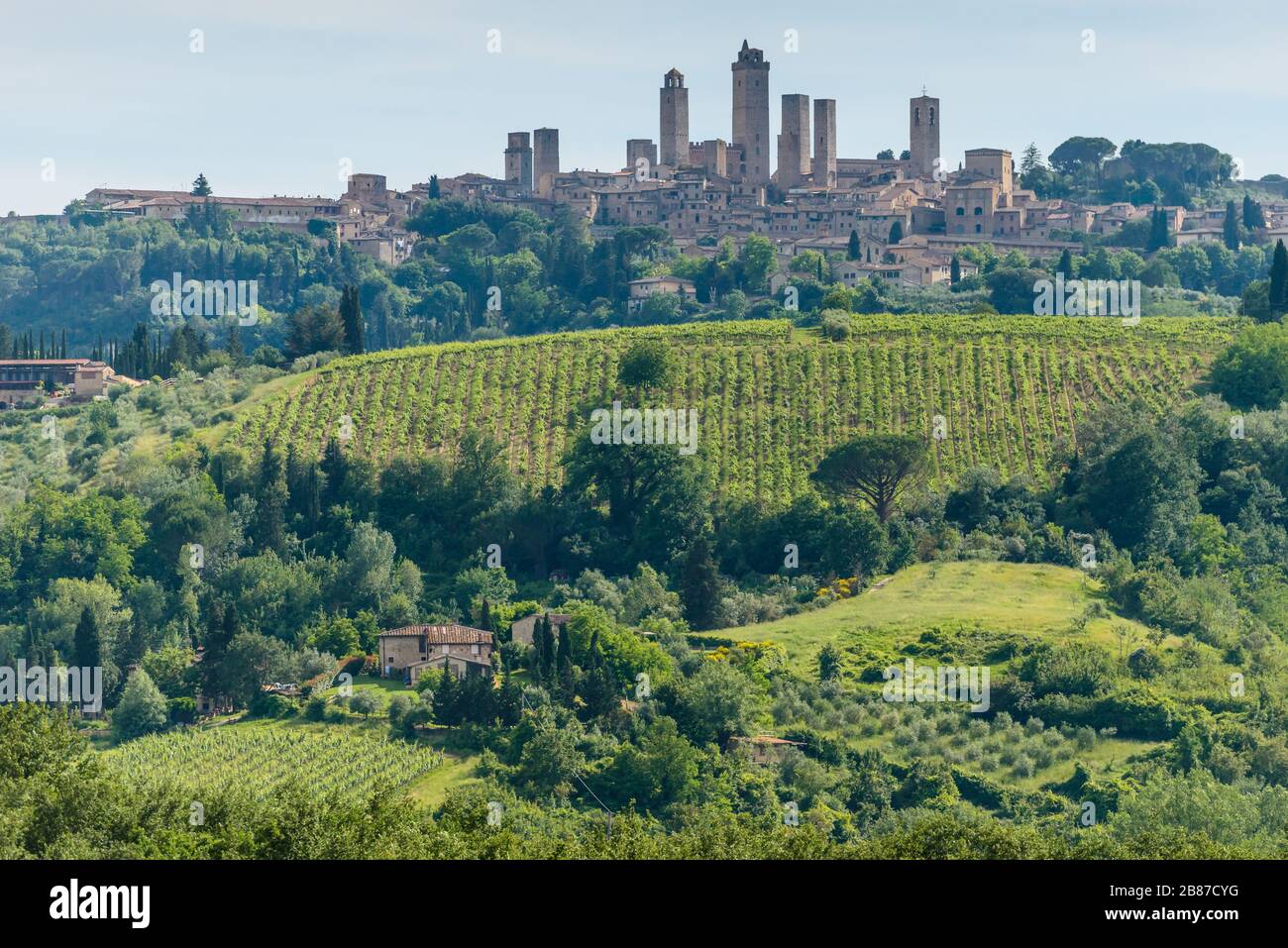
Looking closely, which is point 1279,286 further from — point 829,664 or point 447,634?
point 447,634

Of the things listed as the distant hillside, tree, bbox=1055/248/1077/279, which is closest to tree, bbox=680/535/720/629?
the distant hillside

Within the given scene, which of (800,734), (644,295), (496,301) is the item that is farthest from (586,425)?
(496,301)

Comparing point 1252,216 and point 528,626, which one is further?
point 1252,216

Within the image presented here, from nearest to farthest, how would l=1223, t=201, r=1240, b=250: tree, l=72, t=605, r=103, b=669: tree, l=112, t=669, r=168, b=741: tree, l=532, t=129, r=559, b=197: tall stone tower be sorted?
l=112, t=669, r=168, b=741: tree
l=72, t=605, r=103, b=669: tree
l=1223, t=201, r=1240, b=250: tree
l=532, t=129, r=559, b=197: tall stone tower

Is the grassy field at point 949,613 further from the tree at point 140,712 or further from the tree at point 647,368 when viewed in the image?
the tree at point 647,368

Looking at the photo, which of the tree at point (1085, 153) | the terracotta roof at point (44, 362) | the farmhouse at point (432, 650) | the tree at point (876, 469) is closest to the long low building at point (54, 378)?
the terracotta roof at point (44, 362)

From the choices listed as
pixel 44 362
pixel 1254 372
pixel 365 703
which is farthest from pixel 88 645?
pixel 1254 372

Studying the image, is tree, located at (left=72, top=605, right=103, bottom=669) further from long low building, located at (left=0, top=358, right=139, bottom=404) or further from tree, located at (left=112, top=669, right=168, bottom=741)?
long low building, located at (left=0, top=358, right=139, bottom=404)
